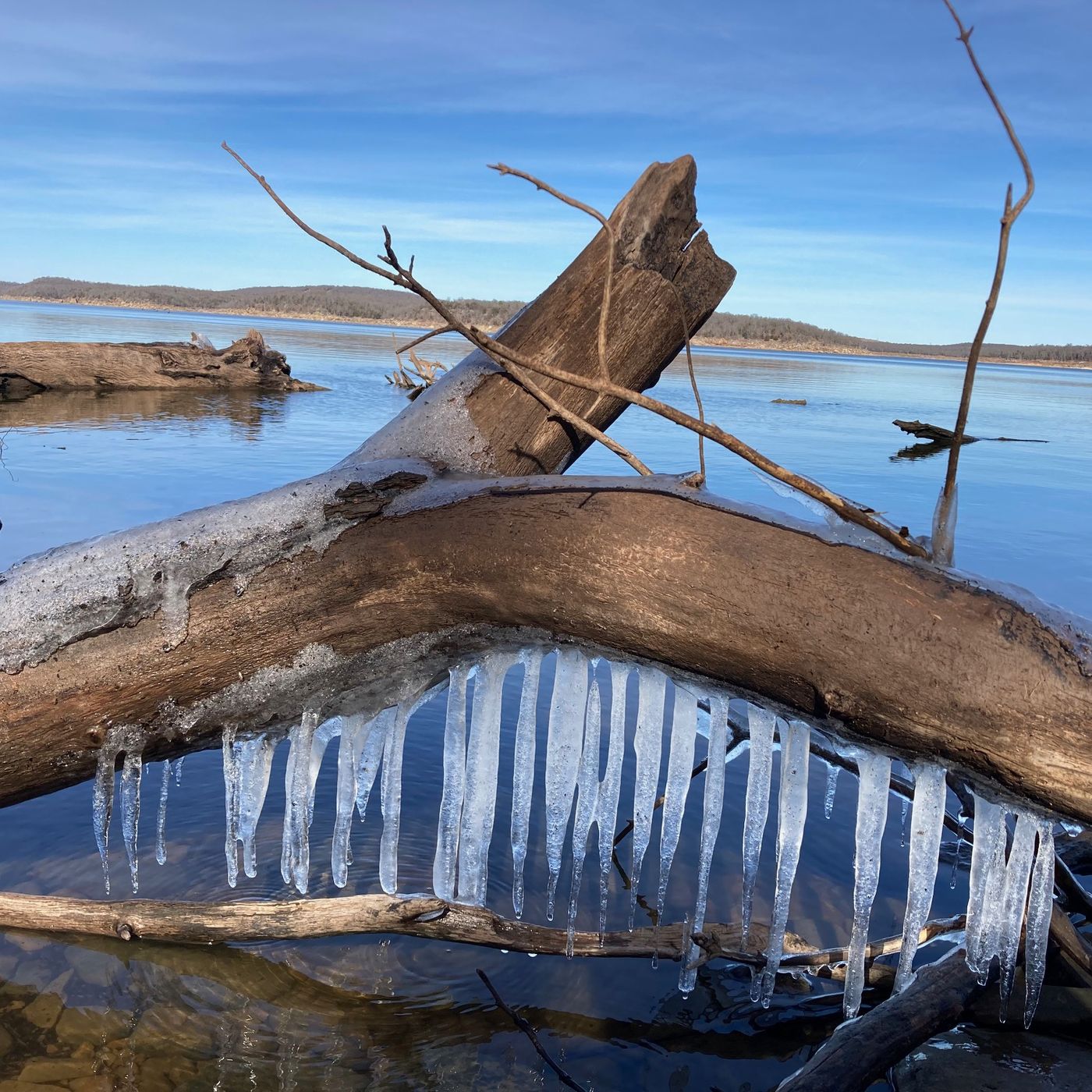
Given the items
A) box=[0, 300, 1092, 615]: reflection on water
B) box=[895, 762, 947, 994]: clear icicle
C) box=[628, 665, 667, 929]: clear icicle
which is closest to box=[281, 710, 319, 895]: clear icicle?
box=[628, 665, 667, 929]: clear icicle

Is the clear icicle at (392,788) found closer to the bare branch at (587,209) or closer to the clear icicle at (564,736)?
the clear icicle at (564,736)

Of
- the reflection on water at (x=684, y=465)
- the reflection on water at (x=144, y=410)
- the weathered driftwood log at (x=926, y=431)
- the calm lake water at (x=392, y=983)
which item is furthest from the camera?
the weathered driftwood log at (x=926, y=431)

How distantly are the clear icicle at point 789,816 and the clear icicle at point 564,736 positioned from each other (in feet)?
1.82

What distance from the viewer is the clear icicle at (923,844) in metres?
2.16

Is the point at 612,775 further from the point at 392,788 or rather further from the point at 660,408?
the point at 660,408

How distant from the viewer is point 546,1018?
10.7ft

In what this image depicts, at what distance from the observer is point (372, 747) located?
2.84 metres

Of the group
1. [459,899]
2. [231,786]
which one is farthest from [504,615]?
[459,899]

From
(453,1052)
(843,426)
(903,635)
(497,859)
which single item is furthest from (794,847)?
(843,426)

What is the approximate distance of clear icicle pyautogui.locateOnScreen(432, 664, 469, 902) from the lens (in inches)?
109

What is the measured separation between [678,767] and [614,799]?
0.85 ft

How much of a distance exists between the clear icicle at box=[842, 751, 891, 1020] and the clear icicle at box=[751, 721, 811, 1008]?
143mm

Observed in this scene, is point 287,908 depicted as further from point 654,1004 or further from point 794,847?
point 794,847

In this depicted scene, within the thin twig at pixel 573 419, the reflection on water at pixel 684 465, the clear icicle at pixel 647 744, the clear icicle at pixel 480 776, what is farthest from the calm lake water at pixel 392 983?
the reflection on water at pixel 684 465
